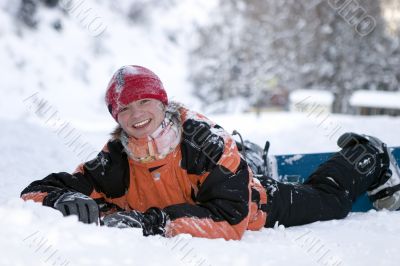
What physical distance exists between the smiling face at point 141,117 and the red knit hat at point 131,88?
0.09ft

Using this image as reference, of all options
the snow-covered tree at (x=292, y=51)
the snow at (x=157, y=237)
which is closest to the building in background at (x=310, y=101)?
the snow-covered tree at (x=292, y=51)

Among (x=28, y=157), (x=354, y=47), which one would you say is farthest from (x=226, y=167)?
(x=354, y=47)

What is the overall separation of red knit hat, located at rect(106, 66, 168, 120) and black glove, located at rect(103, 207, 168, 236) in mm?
476

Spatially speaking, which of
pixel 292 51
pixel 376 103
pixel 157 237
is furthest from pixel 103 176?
pixel 292 51

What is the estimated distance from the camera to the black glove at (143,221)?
6.02ft

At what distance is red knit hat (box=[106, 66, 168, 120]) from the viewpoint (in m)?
2.10

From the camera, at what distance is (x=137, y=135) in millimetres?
2098

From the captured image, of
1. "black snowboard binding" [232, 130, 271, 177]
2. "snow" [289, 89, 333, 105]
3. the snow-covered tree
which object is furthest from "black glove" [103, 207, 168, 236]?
the snow-covered tree

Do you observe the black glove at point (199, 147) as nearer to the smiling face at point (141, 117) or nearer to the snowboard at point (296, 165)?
the smiling face at point (141, 117)

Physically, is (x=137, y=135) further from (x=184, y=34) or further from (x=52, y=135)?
(x=184, y=34)

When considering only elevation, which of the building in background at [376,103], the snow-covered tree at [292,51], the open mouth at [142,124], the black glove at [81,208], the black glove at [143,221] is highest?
the snow-covered tree at [292,51]

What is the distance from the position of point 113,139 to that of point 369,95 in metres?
11.4

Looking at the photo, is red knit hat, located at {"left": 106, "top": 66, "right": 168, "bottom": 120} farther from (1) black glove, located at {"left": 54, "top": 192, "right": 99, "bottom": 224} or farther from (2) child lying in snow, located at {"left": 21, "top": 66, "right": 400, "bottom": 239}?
(1) black glove, located at {"left": 54, "top": 192, "right": 99, "bottom": 224}

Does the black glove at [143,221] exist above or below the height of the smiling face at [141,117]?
below
